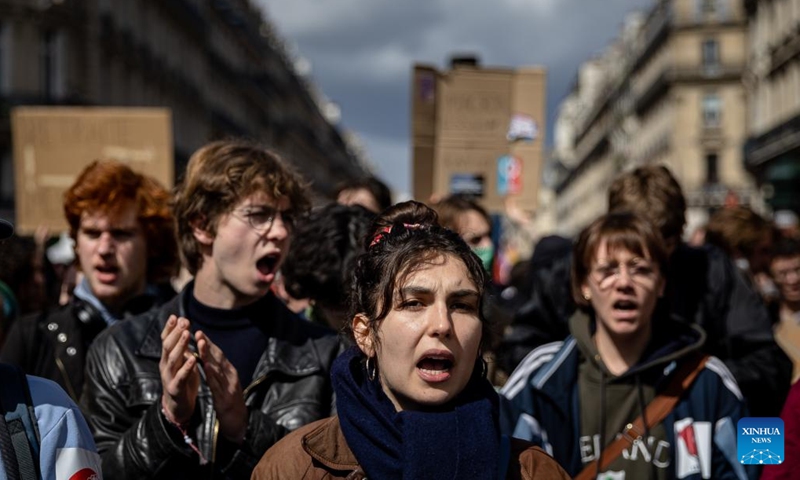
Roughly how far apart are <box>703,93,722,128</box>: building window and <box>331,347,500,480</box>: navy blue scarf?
59.7 meters

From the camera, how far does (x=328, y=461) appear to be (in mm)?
2480

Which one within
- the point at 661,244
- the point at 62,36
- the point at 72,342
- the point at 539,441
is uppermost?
the point at 62,36

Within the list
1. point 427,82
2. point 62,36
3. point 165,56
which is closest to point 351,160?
point 165,56

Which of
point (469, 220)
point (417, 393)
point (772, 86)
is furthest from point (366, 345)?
point (772, 86)

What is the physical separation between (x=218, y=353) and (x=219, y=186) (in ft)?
2.37

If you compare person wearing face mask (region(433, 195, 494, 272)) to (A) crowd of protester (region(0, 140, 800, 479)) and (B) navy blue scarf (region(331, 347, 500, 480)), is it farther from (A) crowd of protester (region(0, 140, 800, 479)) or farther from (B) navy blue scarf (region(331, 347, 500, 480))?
(B) navy blue scarf (region(331, 347, 500, 480))

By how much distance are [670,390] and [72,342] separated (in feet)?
7.31

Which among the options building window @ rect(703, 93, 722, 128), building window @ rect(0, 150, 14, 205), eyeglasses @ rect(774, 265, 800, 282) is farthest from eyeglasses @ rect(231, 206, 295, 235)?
building window @ rect(703, 93, 722, 128)

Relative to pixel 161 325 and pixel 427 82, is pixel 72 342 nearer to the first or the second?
pixel 161 325

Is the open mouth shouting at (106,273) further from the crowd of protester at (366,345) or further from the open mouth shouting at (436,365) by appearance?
the open mouth shouting at (436,365)

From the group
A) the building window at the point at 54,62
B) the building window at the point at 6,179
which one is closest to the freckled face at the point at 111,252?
the building window at the point at 6,179

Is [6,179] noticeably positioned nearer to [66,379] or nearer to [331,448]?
[66,379]

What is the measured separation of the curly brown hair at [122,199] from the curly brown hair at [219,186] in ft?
1.79

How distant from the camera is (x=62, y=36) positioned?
103ft
